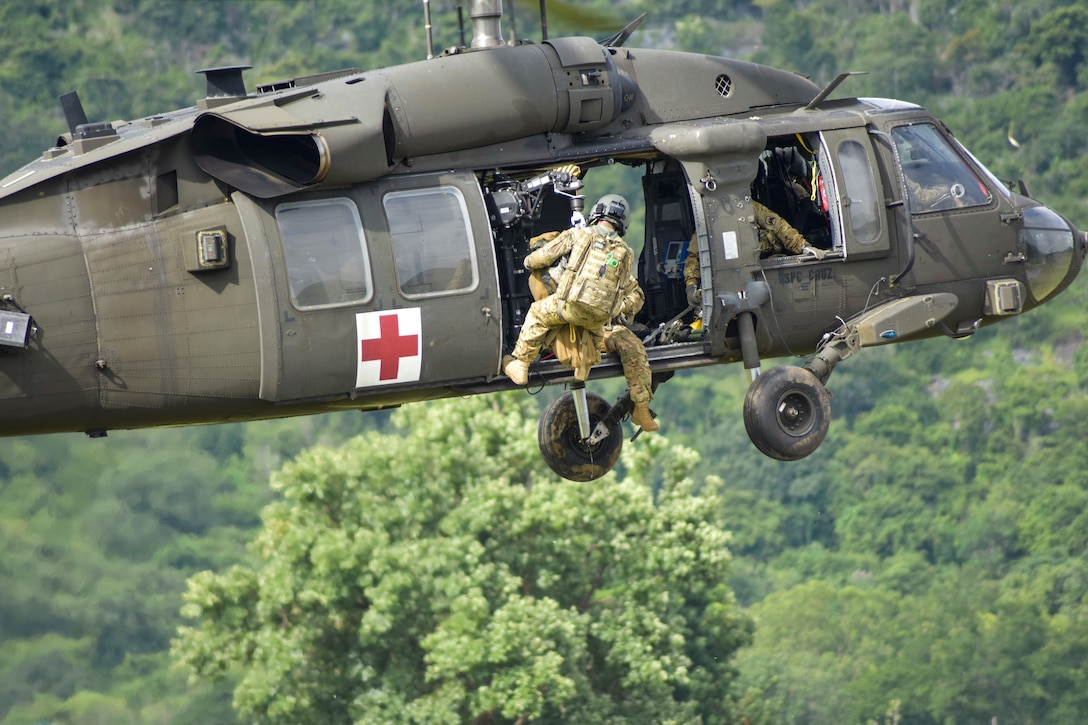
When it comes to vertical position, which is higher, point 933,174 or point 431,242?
point 933,174

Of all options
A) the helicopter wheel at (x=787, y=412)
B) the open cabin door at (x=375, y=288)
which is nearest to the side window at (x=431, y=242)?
the open cabin door at (x=375, y=288)

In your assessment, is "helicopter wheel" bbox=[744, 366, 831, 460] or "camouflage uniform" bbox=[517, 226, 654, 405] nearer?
"camouflage uniform" bbox=[517, 226, 654, 405]

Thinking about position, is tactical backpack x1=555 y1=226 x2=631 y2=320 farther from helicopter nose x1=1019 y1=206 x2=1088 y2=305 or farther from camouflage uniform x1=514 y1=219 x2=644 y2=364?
helicopter nose x1=1019 y1=206 x2=1088 y2=305

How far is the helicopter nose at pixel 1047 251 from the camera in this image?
15.1m

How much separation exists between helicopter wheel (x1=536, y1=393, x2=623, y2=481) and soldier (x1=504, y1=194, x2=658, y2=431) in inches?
67.6

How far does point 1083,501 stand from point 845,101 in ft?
211

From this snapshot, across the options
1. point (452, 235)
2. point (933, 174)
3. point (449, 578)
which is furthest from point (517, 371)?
point (449, 578)

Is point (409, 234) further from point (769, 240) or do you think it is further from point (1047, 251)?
point (1047, 251)

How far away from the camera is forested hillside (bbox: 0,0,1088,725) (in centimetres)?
3516

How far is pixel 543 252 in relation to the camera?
13.4 m

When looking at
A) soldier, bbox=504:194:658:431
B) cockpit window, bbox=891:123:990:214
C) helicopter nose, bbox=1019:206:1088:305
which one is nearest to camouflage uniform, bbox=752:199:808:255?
cockpit window, bbox=891:123:990:214

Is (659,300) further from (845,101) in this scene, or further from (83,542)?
(83,542)

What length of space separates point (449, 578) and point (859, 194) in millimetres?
20690

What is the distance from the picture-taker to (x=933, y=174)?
14773mm
